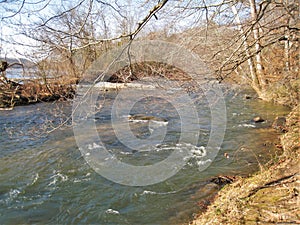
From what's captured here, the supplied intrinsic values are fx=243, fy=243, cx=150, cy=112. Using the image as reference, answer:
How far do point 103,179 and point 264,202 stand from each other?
2.91 m

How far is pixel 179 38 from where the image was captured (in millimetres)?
5789

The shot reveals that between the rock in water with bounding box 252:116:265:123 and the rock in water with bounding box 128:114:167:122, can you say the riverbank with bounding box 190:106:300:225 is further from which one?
the rock in water with bounding box 128:114:167:122

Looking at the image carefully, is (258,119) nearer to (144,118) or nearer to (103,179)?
(144,118)

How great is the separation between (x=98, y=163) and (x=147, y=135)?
6.96 ft

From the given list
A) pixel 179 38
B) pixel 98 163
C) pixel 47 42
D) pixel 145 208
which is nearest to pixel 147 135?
pixel 98 163

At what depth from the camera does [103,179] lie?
15.2 feet

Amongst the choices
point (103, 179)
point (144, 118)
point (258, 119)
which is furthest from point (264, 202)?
point (144, 118)

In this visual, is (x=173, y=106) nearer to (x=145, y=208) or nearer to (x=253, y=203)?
(x=145, y=208)

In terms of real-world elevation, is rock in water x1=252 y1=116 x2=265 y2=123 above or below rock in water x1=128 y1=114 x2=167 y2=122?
below

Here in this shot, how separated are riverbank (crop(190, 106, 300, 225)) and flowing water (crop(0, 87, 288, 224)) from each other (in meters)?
0.54

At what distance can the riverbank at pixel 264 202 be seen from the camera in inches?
94.1

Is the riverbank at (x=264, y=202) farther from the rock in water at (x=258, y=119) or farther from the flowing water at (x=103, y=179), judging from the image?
the rock in water at (x=258, y=119)

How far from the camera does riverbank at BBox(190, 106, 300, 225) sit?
94.1 inches

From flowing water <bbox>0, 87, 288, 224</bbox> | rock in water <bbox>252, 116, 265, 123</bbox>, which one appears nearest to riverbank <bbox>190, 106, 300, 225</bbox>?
flowing water <bbox>0, 87, 288, 224</bbox>
